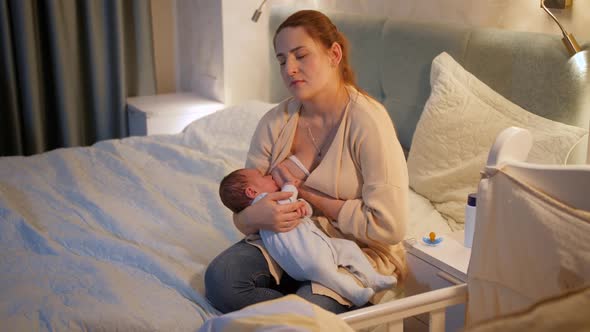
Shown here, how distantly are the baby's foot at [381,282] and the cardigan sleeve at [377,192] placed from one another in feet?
0.33

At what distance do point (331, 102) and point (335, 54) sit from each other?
0.13m

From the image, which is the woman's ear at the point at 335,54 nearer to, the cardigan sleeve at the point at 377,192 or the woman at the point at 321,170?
the woman at the point at 321,170

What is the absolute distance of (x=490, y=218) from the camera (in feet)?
4.01

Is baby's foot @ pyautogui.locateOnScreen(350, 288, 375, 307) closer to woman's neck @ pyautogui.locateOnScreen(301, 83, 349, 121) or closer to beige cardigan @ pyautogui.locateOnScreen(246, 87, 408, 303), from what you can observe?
beige cardigan @ pyautogui.locateOnScreen(246, 87, 408, 303)

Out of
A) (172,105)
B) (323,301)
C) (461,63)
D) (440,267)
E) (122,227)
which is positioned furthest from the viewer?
(172,105)

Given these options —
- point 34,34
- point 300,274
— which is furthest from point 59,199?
point 34,34

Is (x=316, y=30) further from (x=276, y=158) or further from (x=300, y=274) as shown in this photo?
(x=300, y=274)

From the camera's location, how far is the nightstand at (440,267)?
5.07 ft

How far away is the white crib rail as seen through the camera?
1.15 metres

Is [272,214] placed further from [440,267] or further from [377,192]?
[440,267]

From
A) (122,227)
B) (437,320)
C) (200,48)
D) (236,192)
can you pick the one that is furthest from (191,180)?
(200,48)

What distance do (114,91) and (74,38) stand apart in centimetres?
36

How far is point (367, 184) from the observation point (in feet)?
5.37

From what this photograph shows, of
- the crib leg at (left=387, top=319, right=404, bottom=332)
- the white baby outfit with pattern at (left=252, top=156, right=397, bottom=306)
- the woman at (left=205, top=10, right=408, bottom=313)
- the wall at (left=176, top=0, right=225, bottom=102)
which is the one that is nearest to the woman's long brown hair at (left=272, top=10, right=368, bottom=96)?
the woman at (left=205, top=10, right=408, bottom=313)
